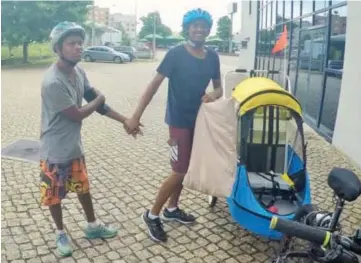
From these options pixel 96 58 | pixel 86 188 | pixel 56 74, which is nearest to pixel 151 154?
pixel 86 188

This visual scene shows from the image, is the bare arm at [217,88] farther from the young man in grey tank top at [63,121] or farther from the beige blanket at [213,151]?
the young man in grey tank top at [63,121]

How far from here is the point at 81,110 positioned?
304cm

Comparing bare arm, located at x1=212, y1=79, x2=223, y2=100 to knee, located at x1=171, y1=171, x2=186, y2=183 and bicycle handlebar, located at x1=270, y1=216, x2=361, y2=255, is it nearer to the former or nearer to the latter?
knee, located at x1=171, y1=171, x2=186, y2=183

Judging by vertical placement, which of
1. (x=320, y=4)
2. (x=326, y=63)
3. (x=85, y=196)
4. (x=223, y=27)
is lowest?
(x=85, y=196)

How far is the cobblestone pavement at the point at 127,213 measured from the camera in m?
3.33

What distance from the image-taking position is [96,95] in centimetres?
336

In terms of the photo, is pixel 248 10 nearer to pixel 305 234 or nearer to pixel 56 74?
pixel 56 74

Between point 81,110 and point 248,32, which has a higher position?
point 248,32

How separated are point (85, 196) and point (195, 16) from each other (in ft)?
5.86

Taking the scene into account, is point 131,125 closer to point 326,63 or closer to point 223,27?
point 326,63

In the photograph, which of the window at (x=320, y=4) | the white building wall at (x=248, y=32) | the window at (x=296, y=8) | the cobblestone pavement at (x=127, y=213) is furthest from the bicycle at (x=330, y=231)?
the white building wall at (x=248, y=32)

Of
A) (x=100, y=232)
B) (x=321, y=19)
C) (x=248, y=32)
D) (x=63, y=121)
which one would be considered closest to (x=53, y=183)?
(x=63, y=121)

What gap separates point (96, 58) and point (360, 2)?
27.0 meters

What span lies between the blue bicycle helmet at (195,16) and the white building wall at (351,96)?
380 centimetres
